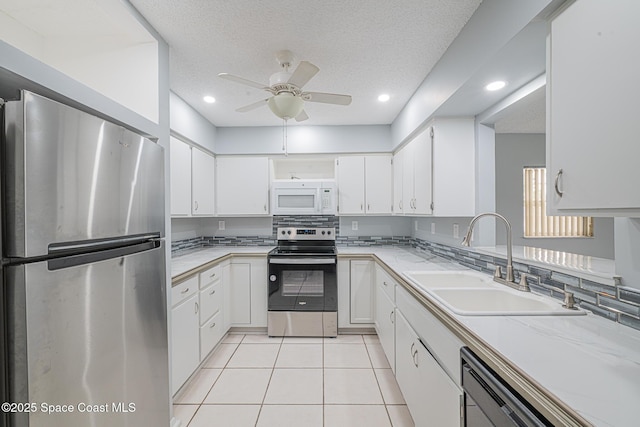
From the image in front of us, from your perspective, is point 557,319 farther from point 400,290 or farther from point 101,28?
A: point 101,28

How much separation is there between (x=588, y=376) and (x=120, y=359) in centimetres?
158

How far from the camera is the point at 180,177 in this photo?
8.47 ft

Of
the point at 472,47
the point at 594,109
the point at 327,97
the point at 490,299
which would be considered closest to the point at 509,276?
the point at 490,299

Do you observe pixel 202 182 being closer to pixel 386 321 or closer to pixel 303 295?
pixel 303 295

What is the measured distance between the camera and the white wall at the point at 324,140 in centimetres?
344

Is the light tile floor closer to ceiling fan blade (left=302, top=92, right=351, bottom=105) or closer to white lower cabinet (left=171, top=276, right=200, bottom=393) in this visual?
white lower cabinet (left=171, top=276, right=200, bottom=393)

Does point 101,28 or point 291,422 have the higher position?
point 101,28

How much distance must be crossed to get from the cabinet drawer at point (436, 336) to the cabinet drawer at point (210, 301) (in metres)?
1.67

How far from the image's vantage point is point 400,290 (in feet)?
6.46

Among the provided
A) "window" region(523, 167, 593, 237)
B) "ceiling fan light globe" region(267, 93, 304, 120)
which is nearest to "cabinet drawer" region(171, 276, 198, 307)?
"ceiling fan light globe" region(267, 93, 304, 120)

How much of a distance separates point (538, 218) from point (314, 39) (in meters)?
3.33

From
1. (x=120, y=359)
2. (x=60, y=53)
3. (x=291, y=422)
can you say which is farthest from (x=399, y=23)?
(x=291, y=422)

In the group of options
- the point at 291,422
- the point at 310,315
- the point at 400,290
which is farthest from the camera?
the point at 310,315

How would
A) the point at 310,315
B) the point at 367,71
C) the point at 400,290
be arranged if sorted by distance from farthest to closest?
the point at 310,315 → the point at 367,71 → the point at 400,290
